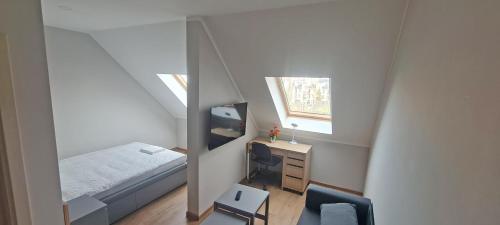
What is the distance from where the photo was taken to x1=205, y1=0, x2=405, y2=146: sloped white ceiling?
6.19 ft

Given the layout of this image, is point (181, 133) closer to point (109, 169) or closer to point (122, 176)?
point (109, 169)

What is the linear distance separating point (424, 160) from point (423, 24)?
802 mm

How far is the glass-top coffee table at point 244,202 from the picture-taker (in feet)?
7.41

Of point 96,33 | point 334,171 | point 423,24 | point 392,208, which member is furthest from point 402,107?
point 96,33

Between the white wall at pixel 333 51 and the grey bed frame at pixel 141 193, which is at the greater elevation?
the white wall at pixel 333 51

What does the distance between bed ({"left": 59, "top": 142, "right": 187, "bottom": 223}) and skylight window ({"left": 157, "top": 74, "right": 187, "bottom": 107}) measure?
1.21m

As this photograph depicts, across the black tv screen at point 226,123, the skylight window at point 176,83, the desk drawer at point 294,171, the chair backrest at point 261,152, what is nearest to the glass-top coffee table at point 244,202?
the black tv screen at point 226,123

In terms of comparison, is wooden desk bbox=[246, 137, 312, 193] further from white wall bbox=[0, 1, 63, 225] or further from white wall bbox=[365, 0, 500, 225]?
white wall bbox=[0, 1, 63, 225]

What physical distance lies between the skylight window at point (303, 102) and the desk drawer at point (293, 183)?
86cm

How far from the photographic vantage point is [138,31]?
2.94 metres

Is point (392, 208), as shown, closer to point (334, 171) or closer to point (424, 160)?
point (424, 160)

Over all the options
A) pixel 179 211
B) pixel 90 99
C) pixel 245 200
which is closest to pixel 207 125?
pixel 245 200

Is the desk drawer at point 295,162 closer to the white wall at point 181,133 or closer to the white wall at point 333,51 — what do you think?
the white wall at point 333,51

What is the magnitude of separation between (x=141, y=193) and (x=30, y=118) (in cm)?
229
